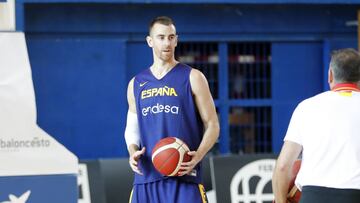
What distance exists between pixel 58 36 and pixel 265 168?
4.20 m

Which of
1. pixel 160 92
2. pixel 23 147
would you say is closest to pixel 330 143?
pixel 160 92

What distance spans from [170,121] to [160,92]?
25cm

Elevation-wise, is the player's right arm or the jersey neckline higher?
the jersey neckline

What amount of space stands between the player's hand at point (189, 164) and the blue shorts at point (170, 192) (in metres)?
0.16

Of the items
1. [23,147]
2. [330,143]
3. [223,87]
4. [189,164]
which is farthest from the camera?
[223,87]

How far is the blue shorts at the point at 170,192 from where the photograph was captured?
6.94 metres

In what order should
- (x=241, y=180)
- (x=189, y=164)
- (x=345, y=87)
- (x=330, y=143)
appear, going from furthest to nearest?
(x=241, y=180), (x=189, y=164), (x=345, y=87), (x=330, y=143)

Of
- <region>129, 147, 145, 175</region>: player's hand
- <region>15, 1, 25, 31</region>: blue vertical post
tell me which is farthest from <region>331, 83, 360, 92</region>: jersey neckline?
<region>15, 1, 25, 31</region>: blue vertical post

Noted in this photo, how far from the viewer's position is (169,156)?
21.9 feet

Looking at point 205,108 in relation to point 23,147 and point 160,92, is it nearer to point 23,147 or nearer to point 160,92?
point 160,92

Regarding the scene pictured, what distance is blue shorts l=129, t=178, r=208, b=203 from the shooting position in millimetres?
6938

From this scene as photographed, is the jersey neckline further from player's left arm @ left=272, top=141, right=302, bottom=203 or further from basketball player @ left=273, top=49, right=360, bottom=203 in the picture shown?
player's left arm @ left=272, top=141, right=302, bottom=203

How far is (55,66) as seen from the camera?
12.8 metres

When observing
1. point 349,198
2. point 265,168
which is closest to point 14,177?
point 349,198
